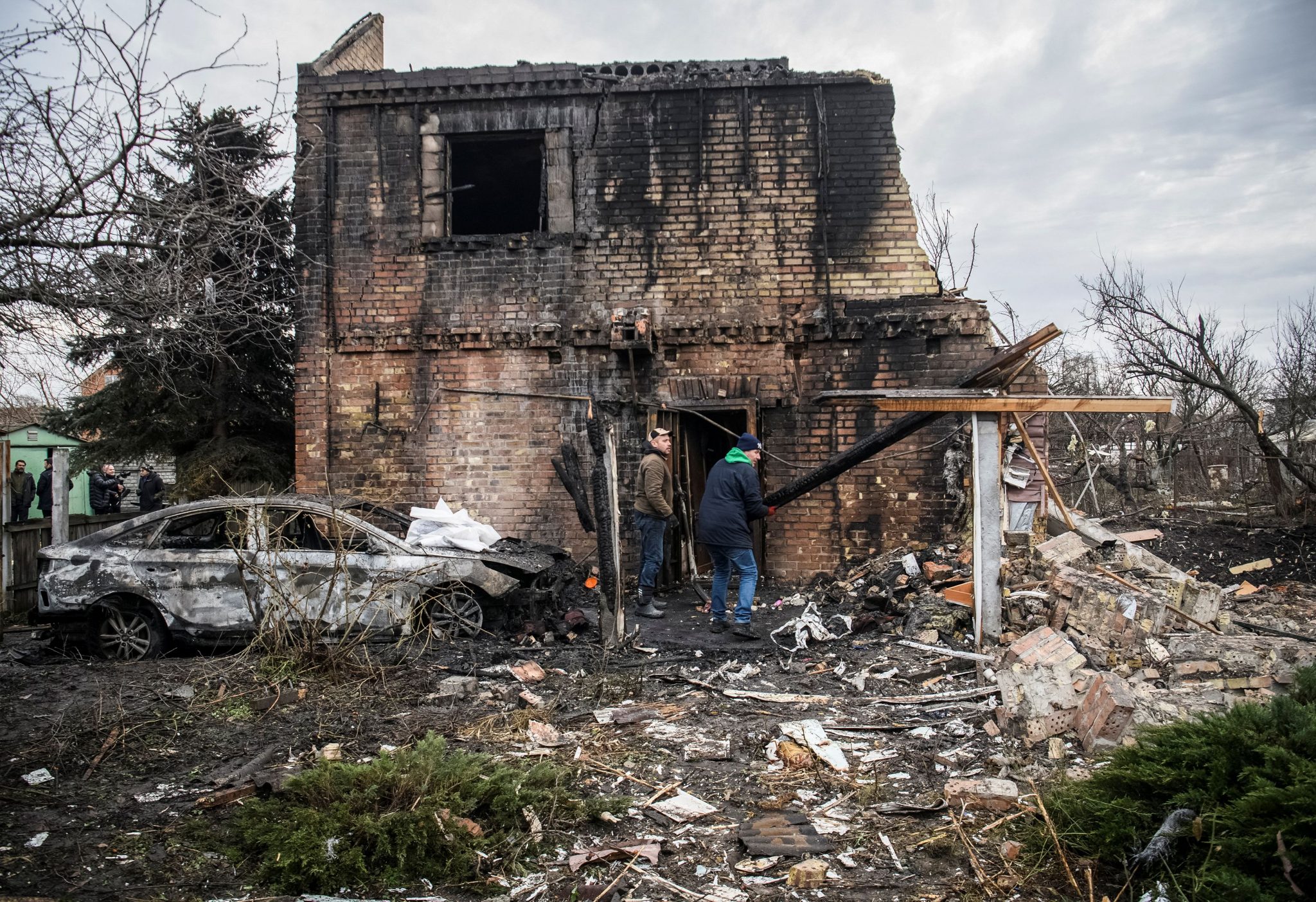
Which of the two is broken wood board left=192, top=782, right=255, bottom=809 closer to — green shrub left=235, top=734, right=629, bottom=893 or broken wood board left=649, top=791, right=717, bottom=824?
green shrub left=235, top=734, right=629, bottom=893

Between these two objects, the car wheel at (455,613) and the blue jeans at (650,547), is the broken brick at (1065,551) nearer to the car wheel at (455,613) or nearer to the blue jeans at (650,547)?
the blue jeans at (650,547)

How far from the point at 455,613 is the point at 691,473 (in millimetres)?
4175

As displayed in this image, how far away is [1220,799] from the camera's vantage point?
310 centimetres

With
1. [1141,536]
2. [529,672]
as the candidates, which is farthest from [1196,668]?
[1141,536]

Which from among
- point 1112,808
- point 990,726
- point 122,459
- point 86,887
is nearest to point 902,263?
point 990,726

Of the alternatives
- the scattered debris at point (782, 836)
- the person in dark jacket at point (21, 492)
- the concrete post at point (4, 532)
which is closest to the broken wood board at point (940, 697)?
the scattered debris at point (782, 836)

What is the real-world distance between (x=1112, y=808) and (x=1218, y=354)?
46.3 feet

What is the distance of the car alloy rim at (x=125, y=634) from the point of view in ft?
23.4

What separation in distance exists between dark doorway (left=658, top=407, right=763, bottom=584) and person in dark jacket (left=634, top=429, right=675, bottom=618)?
106 centimetres

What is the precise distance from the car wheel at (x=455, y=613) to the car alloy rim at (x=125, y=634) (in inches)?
93.4

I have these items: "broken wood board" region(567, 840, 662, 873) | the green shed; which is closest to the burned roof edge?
"broken wood board" region(567, 840, 662, 873)

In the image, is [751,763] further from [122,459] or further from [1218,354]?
[1218,354]

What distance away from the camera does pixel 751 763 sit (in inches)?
187

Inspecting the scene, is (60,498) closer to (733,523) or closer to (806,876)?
(733,523)
